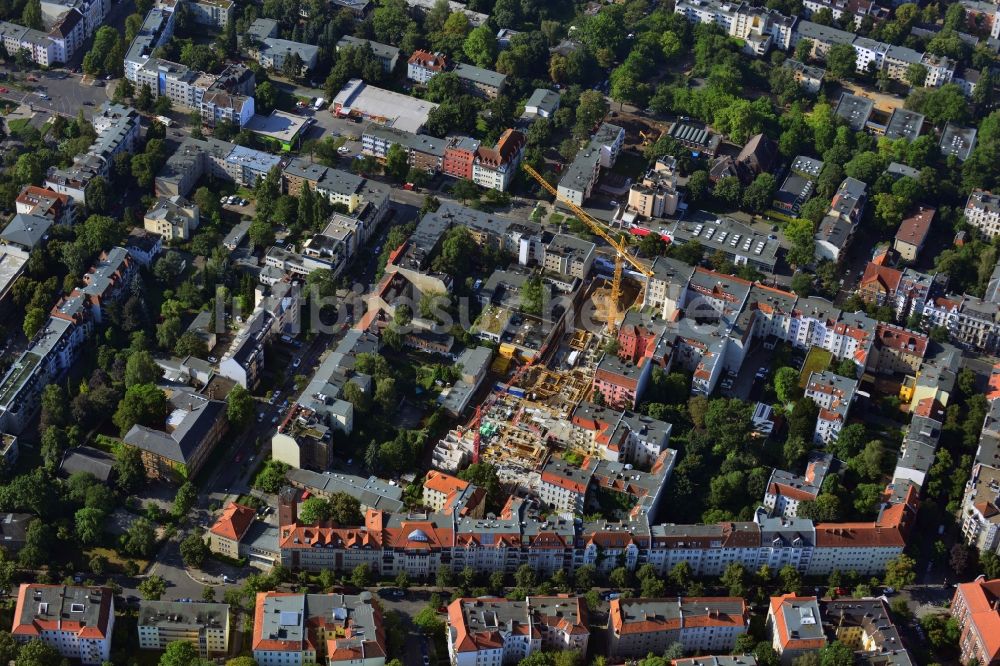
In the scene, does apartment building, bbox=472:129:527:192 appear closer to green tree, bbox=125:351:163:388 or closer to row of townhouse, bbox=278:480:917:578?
green tree, bbox=125:351:163:388

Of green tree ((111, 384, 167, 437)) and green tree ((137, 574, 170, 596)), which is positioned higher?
green tree ((111, 384, 167, 437))

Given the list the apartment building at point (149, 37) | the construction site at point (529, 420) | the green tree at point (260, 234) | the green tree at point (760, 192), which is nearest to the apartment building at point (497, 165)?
the green tree at point (260, 234)

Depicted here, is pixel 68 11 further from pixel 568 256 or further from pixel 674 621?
pixel 674 621

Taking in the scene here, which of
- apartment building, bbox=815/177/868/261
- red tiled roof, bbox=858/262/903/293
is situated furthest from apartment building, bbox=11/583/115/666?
apartment building, bbox=815/177/868/261

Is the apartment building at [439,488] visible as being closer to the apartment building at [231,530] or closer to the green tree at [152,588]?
the apartment building at [231,530]

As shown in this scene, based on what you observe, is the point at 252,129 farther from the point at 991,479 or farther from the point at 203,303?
the point at 991,479

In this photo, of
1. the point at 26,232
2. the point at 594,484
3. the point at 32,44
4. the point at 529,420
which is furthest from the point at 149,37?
the point at 594,484
